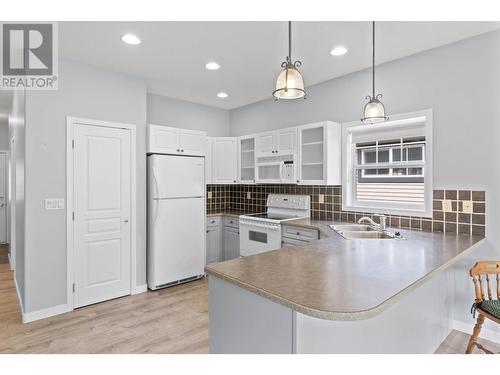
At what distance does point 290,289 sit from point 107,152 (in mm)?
2871

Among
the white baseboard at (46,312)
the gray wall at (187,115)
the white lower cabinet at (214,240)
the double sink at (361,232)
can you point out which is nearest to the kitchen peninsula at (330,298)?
the double sink at (361,232)

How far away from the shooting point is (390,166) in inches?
131

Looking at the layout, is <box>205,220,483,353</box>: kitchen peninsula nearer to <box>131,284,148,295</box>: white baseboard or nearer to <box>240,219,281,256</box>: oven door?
<box>240,219,281,256</box>: oven door

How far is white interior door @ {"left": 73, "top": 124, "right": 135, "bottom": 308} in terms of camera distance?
127 inches

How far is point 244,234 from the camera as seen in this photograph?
165 inches

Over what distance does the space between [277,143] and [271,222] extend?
3.65ft

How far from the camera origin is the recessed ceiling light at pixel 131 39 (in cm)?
264

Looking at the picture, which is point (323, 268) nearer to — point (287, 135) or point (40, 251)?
point (287, 135)

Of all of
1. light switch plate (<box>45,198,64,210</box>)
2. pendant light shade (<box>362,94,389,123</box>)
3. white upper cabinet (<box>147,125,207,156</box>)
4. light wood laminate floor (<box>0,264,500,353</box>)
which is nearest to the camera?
pendant light shade (<box>362,94,389,123</box>)

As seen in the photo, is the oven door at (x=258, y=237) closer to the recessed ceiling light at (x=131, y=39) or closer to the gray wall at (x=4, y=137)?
the recessed ceiling light at (x=131, y=39)

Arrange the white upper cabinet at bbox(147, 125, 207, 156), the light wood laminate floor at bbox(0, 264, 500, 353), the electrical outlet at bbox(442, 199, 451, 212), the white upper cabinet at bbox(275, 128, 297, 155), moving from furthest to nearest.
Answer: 1. the white upper cabinet at bbox(275, 128, 297, 155)
2. the white upper cabinet at bbox(147, 125, 207, 156)
3. the electrical outlet at bbox(442, 199, 451, 212)
4. the light wood laminate floor at bbox(0, 264, 500, 353)

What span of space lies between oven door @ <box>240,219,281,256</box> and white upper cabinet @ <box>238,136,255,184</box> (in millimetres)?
830

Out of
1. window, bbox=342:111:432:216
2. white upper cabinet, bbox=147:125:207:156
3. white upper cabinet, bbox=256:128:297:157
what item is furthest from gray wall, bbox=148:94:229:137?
window, bbox=342:111:432:216

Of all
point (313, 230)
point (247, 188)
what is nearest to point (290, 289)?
point (313, 230)
